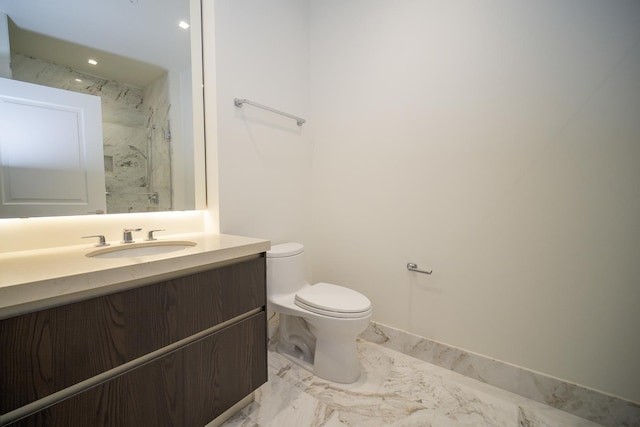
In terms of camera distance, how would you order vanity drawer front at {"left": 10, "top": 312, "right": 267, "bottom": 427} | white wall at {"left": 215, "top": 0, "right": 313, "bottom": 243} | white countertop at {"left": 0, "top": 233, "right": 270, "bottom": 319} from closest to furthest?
white countertop at {"left": 0, "top": 233, "right": 270, "bottom": 319} < vanity drawer front at {"left": 10, "top": 312, "right": 267, "bottom": 427} < white wall at {"left": 215, "top": 0, "right": 313, "bottom": 243}

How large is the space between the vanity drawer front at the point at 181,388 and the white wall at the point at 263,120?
671mm

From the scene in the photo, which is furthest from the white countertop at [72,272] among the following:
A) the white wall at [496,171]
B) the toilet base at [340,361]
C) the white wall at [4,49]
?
the white wall at [496,171]

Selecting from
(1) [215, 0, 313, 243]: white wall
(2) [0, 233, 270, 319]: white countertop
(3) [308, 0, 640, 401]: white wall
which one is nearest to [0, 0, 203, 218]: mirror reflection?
(1) [215, 0, 313, 243]: white wall

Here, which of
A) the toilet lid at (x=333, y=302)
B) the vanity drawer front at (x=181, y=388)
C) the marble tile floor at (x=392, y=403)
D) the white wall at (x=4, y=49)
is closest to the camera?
the vanity drawer front at (x=181, y=388)

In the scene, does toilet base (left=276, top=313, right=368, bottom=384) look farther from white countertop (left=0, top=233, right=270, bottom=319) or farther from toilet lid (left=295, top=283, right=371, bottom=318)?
white countertop (left=0, top=233, right=270, bottom=319)

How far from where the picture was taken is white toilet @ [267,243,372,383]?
1.39 m

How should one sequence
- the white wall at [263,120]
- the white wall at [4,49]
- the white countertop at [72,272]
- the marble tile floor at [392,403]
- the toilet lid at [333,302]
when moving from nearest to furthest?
the white countertop at [72,272], the white wall at [4,49], the marble tile floor at [392,403], the toilet lid at [333,302], the white wall at [263,120]

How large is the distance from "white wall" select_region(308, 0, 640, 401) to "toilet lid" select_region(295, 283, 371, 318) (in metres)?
0.40

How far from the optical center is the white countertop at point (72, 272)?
62cm

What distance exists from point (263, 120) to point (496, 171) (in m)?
1.40

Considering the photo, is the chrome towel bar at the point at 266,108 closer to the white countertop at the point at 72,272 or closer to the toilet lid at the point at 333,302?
the white countertop at the point at 72,272

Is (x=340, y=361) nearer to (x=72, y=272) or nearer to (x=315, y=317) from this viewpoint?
(x=315, y=317)

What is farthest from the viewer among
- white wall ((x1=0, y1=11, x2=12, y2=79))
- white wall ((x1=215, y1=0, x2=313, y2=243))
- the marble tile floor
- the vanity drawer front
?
white wall ((x1=215, y1=0, x2=313, y2=243))

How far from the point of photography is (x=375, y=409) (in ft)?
4.22
